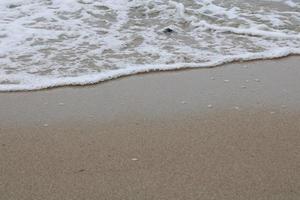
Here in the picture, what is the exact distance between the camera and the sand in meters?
2.87

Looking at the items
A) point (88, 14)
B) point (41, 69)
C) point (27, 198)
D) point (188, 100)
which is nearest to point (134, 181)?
point (27, 198)

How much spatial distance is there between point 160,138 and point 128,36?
2.49 metres

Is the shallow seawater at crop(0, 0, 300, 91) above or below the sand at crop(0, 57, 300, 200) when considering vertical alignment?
below

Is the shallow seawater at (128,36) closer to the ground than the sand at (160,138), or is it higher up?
closer to the ground

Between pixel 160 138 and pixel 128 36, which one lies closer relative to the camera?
pixel 160 138

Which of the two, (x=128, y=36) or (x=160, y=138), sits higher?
(x=160, y=138)

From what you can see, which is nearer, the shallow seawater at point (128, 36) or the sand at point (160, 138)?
the sand at point (160, 138)

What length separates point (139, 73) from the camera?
15.3ft

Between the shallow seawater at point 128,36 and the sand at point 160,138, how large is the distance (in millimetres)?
330

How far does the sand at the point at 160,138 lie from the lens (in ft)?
9.43

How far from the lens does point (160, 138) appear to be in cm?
344

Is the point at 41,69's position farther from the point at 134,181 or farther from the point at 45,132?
the point at 134,181

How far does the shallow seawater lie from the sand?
→ 33 centimetres

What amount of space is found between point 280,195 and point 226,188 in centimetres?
32
